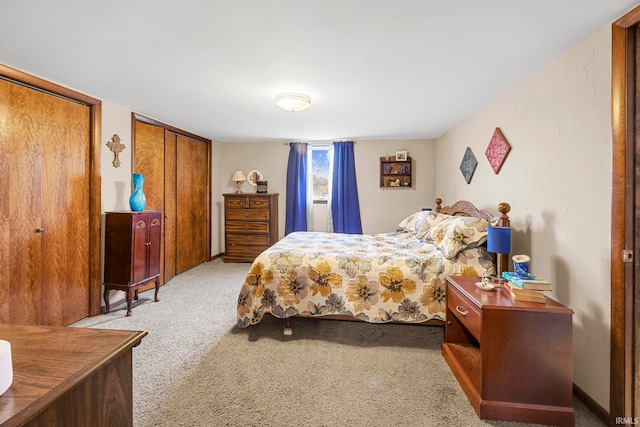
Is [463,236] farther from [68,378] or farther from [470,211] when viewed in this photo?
[68,378]

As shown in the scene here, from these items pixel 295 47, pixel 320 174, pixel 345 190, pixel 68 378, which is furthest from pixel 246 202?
pixel 68 378

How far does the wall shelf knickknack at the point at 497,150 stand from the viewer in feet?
8.53

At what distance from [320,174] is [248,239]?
173cm

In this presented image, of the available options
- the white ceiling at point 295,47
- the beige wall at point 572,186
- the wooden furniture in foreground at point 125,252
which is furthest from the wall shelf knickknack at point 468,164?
the wooden furniture in foreground at point 125,252

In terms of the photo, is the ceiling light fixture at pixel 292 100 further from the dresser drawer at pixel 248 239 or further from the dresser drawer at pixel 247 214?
the dresser drawer at pixel 248 239

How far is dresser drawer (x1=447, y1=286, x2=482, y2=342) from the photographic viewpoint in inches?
65.0

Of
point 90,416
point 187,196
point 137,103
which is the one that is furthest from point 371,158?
point 90,416

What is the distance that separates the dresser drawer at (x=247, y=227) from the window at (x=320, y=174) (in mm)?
1049

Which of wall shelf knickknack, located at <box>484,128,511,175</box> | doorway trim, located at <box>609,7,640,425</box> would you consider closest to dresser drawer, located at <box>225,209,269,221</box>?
wall shelf knickknack, located at <box>484,128,511,175</box>

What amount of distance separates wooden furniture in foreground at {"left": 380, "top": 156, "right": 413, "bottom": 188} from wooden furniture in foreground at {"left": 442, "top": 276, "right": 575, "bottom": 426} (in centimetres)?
353

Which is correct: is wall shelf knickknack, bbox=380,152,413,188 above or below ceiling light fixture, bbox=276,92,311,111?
below

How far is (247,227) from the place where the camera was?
16.2 ft

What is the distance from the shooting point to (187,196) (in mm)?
4520

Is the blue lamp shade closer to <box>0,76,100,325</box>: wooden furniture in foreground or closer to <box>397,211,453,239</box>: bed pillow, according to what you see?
<box>397,211,453,239</box>: bed pillow
